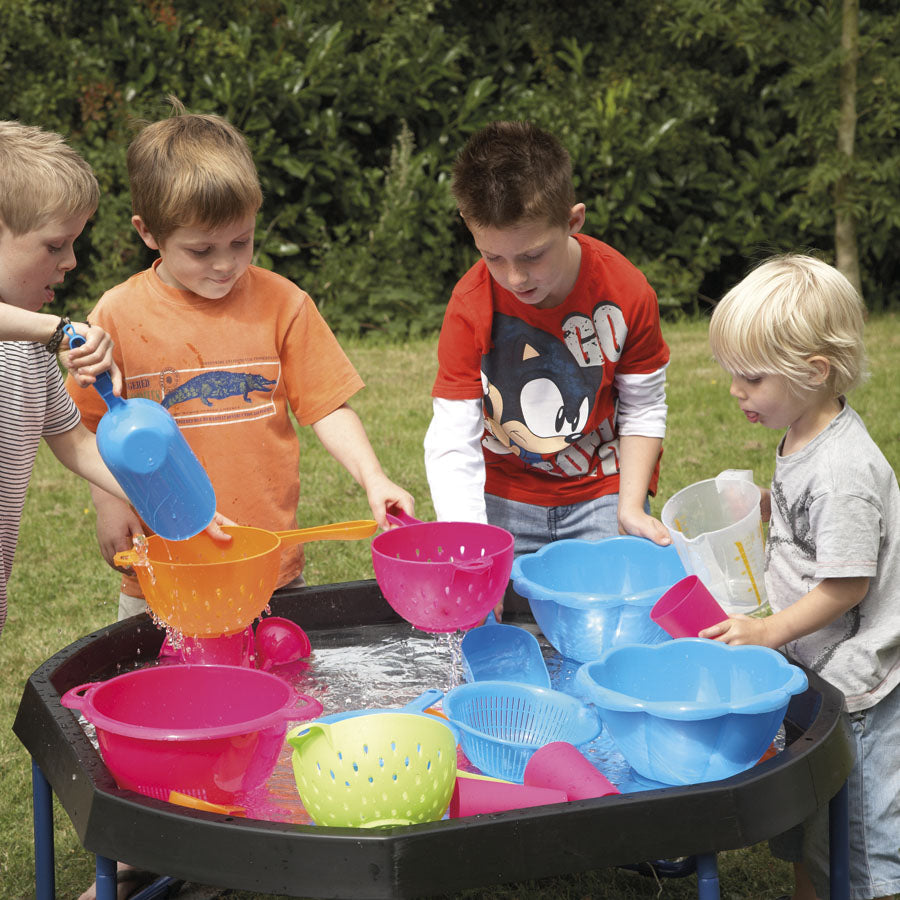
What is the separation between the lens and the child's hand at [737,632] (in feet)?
4.96

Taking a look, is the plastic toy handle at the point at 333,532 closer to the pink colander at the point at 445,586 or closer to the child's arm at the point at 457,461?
the pink colander at the point at 445,586

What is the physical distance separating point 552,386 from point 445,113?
5059 millimetres

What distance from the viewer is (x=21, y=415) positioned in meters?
1.80

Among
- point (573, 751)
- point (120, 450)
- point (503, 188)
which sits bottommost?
point (573, 751)

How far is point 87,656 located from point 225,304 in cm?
66

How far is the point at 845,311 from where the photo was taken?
5.57ft

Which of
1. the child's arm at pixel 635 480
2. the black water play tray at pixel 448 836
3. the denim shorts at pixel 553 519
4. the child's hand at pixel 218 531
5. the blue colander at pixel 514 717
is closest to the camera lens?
the black water play tray at pixel 448 836

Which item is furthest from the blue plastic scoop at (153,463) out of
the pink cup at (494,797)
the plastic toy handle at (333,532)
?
the pink cup at (494,797)

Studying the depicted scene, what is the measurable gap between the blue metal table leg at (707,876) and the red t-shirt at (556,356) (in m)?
1.05

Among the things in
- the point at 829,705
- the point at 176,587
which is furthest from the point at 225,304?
the point at 829,705

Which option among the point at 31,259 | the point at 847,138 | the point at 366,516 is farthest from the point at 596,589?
the point at 847,138

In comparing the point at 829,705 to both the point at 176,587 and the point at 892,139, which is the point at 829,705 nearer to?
the point at 176,587

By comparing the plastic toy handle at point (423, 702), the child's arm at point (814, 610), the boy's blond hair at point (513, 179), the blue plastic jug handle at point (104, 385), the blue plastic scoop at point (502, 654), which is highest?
the boy's blond hair at point (513, 179)

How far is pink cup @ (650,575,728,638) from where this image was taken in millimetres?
1541
